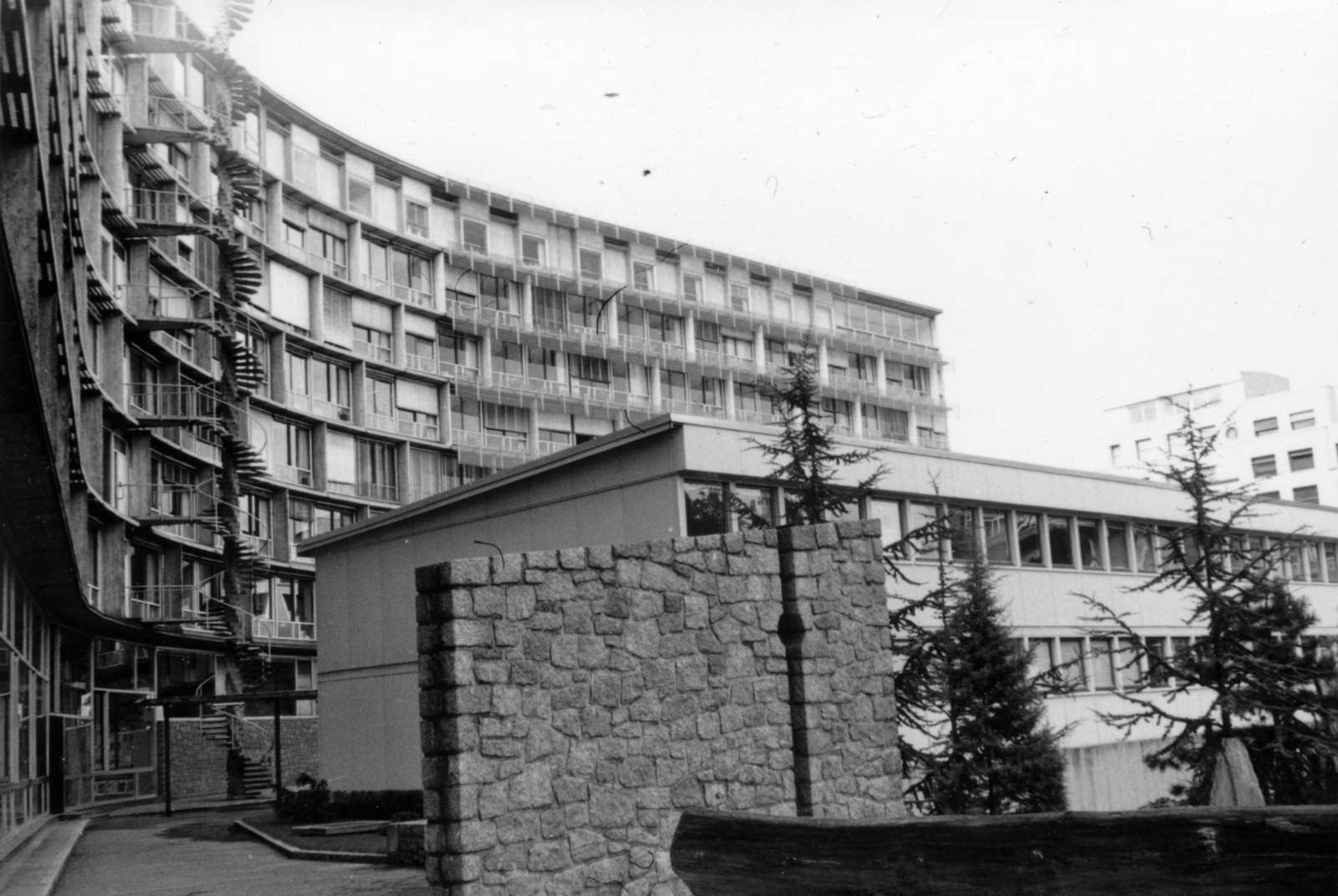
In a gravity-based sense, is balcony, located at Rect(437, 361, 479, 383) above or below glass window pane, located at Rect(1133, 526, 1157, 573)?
above

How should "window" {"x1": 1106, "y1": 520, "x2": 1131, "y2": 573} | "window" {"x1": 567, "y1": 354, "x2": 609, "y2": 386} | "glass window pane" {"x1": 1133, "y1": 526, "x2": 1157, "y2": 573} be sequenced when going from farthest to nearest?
"window" {"x1": 567, "y1": 354, "x2": 609, "y2": 386}
"glass window pane" {"x1": 1133, "y1": 526, "x2": 1157, "y2": 573}
"window" {"x1": 1106, "y1": 520, "x2": 1131, "y2": 573}

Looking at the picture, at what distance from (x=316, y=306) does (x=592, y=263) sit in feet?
42.6

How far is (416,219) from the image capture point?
57719mm

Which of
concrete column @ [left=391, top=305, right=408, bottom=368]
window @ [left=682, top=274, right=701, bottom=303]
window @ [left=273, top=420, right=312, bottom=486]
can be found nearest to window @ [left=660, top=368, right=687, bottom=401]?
window @ [left=682, top=274, right=701, bottom=303]

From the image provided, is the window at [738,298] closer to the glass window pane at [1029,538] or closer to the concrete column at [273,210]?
the concrete column at [273,210]

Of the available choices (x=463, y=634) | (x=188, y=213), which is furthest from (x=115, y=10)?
(x=463, y=634)

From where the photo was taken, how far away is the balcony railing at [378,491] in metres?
54.9

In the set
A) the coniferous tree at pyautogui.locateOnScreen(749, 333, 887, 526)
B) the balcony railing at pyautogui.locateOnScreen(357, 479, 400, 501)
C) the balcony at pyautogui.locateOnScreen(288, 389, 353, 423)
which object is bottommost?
the coniferous tree at pyautogui.locateOnScreen(749, 333, 887, 526)

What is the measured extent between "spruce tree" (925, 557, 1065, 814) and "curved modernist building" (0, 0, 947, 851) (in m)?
12.8

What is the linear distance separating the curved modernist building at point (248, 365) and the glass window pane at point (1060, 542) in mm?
11831

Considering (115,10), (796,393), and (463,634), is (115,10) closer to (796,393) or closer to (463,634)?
(796,393)

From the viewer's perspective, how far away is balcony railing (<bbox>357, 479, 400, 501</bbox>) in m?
54.9

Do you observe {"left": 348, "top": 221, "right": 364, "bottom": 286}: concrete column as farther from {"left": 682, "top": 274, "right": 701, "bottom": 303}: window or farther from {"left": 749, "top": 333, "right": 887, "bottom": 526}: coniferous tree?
{"left": 749, "top": 333, "right": 887, "bottom": 526}: coniferous tree

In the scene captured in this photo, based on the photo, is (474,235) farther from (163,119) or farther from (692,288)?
(163,119)
